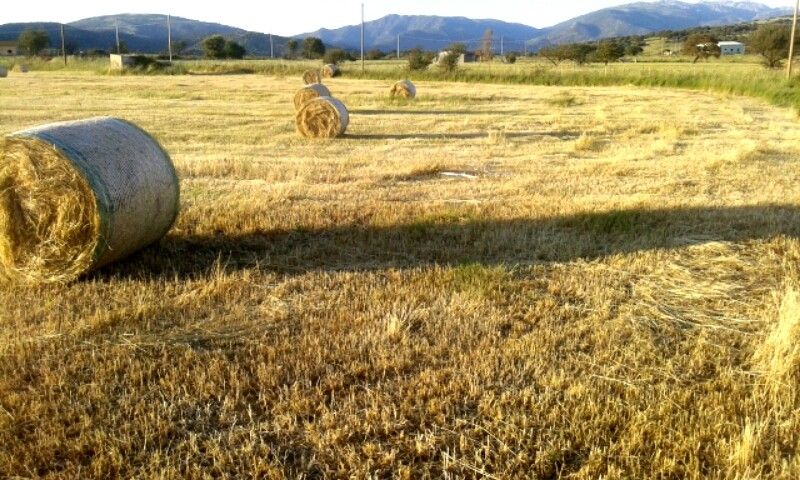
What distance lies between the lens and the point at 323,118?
17.0m

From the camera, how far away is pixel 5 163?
20.5 ft

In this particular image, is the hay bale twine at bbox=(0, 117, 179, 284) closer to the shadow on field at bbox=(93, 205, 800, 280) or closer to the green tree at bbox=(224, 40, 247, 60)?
the shadow on field at bbox=(93, 205, 800, 280)

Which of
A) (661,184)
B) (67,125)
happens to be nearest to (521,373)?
(67,125)

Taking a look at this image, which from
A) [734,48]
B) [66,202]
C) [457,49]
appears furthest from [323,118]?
[734,48]

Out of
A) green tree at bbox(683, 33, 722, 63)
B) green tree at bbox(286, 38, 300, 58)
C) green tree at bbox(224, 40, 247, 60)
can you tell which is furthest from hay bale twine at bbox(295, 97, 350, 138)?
green tree at bbox(286, 38, 300, 58)

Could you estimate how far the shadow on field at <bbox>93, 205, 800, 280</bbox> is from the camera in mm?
6719

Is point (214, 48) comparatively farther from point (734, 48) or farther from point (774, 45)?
point (734, 48)

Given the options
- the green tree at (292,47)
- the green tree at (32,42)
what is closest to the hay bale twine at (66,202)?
the green tree at (32,42)

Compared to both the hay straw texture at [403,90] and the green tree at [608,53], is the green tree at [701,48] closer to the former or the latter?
the green tree at [608,53]

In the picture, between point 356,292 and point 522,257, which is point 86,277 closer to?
point 356,292

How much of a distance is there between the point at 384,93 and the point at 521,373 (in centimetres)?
2740

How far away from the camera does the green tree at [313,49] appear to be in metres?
113

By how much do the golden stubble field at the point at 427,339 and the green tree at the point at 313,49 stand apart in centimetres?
10613

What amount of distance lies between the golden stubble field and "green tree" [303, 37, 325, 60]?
106129mm
